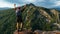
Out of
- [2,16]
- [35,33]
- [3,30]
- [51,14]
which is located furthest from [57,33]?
[2,16]

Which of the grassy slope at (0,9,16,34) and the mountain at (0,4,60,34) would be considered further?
the grassy slope at (0,9,16,34)

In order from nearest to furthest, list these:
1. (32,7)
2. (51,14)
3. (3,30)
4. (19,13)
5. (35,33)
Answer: (19,13), (35,33), (3,30), (51,14), (32,7)

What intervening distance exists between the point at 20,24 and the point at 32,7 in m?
103

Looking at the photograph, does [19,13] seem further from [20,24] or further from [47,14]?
[47,14]

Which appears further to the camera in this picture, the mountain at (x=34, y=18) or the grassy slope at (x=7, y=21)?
the grassy slope at (x=7, y=21)

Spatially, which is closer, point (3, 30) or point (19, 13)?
point (19, 13)

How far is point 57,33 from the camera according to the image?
24781mm

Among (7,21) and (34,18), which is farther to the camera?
(7,21)

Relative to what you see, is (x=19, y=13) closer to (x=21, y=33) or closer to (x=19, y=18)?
(x=19, y=18)

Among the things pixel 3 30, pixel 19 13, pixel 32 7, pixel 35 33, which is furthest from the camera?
pixel 32 7

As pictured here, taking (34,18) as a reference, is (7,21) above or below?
below

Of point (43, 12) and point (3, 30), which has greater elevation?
point (43, 12)

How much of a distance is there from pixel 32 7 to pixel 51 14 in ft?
42.0

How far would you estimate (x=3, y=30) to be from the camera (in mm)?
109188
